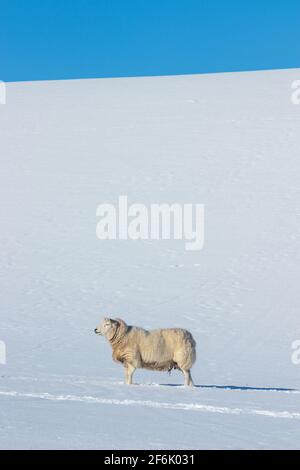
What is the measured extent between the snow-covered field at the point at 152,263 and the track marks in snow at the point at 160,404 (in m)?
0.03

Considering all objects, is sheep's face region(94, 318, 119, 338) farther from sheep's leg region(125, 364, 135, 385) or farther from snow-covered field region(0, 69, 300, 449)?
snow-covered field region(0, 69, 300, 449)

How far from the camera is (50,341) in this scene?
16484 millimetres

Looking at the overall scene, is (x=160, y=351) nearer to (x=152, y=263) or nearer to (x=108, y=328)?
(x=108, y=328)

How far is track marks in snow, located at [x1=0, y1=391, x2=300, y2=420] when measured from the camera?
8.25 metres

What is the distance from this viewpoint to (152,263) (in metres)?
22.4

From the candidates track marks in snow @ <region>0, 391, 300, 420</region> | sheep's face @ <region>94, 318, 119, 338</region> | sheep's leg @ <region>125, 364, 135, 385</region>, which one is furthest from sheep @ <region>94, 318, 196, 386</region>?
track marks in snow @ <region>0, 391, 300, 420</region>

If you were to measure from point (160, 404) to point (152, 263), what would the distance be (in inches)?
545

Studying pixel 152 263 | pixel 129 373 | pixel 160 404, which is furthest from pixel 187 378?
pixel 152 263

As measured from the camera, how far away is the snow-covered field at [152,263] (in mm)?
7953

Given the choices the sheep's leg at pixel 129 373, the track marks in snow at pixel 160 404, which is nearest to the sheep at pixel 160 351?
the sheep's leg at pixel 129 373

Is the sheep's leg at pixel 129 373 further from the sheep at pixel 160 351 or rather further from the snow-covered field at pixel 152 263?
the snow-covered field at pixel 152 263

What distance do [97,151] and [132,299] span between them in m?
14.0

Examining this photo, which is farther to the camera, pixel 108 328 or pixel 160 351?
pixel 108 328

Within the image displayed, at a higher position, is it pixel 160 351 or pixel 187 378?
pixel 160 351
